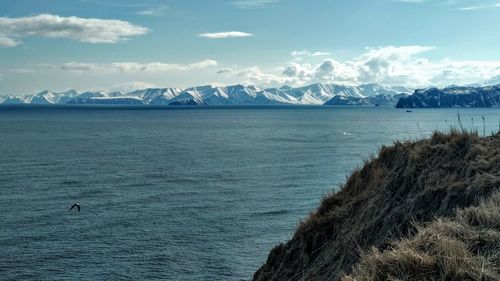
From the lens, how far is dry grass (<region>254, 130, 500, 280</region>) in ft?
45.3


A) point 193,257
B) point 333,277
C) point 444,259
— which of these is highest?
point 444,259

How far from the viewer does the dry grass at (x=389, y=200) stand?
13797mm

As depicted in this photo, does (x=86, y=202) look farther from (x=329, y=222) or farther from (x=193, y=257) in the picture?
(x=329, y=222)

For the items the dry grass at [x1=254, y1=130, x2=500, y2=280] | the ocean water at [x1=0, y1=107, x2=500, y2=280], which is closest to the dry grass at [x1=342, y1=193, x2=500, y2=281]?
the dry grass at [x1=254, y1=130, x2=500, y2=280]

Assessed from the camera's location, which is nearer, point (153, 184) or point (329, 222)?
point (329, 222)

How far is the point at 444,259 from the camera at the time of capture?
24.4ft

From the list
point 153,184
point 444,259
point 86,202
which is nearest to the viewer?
point 444,259

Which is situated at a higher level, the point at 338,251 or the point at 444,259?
the point at 444,259

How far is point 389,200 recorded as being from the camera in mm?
16266

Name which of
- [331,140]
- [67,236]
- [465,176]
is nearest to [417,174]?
[465,176]

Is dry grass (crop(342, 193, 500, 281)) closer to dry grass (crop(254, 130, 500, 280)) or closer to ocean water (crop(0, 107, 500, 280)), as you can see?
dry grass (crop(254, 130, 500, 280))

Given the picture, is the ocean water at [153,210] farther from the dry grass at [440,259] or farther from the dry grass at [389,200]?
the dry grass at [440,259]

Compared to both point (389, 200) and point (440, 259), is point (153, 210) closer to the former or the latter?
point (389, 200)

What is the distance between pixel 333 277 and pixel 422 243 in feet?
20.0
